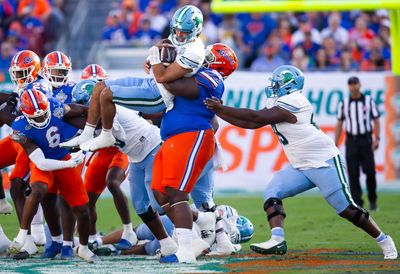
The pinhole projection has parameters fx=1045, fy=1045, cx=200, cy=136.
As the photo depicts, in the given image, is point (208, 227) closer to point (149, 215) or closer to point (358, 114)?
point (149, 215)

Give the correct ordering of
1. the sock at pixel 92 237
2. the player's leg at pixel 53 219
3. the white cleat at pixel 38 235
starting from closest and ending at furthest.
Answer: the player's leg at pixel 53 219 → the sock at pixel 92 237 → the white cleat at pixel 38 235

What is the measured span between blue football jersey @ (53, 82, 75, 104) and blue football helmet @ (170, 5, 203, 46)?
1.94 meters

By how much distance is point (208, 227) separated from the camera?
29.8ft

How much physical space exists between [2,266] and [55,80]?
7.90 feet

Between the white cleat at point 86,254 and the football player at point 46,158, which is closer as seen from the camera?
the football player at point 46,158

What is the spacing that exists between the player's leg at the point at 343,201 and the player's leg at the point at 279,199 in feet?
0.46

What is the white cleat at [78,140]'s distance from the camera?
845 centimetres

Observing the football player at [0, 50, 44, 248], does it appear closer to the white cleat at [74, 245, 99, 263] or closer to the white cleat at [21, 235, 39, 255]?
the white cleat at [21, 235, 39, 255]

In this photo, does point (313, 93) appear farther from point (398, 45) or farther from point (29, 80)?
point (29, 80)

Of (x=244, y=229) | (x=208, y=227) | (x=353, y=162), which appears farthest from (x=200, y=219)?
(x=353, y=162)

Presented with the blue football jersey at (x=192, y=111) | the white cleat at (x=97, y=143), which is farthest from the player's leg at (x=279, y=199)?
the white cleat at (x=97, y=143)

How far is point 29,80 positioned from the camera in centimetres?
983

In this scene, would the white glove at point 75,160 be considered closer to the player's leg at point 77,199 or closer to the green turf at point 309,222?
the player's leg at point 77,199

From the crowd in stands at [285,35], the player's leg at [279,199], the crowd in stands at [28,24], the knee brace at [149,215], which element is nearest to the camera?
the player's leg at [279,199]
